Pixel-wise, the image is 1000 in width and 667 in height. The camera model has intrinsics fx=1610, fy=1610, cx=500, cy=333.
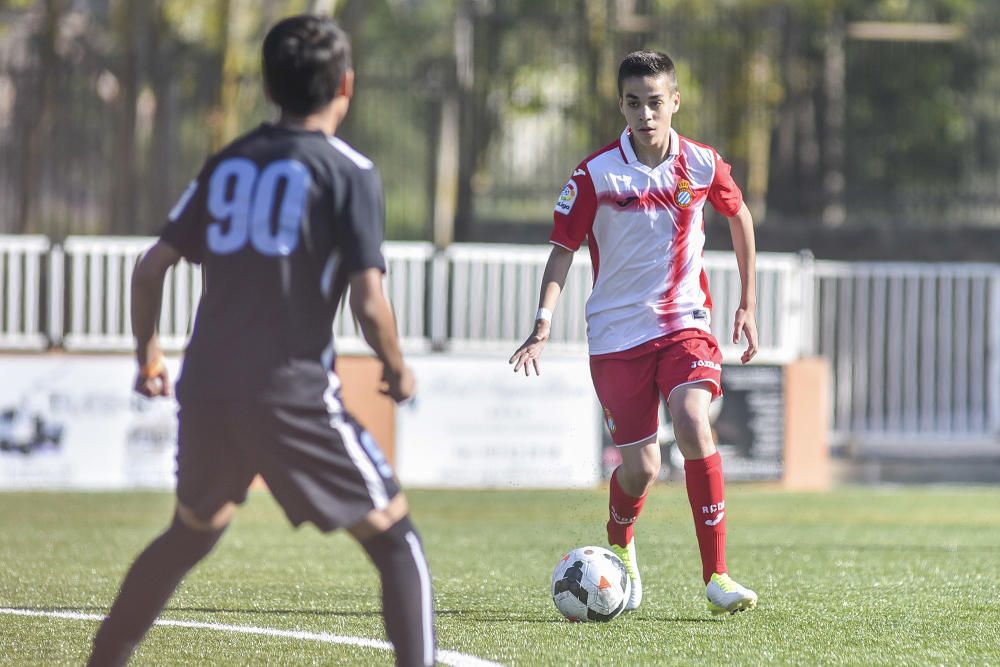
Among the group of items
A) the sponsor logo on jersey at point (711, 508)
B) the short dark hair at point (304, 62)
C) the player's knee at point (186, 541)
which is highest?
the short dark hair at point (304, 62)

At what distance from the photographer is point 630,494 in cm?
630

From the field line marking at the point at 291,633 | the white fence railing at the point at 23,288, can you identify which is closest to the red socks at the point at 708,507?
the field line marking at the point at 291,633

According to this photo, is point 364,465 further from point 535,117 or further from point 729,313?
point 535,117

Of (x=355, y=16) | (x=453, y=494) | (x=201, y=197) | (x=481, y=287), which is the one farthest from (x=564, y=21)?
(x=201, y=197)

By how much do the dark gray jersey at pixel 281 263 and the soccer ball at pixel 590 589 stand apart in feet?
7.11

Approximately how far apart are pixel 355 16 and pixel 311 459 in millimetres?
13718

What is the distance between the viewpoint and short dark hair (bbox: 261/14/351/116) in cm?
396

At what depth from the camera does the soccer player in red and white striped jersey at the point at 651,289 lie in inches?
237

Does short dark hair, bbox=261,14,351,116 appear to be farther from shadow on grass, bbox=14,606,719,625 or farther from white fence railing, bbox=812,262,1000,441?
white fence railing, bbox=812,262,1000,441

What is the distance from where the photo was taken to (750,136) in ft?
60.1

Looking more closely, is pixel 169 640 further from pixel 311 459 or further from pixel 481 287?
pixel 481 287

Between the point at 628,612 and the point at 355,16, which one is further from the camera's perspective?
the point at 355,16

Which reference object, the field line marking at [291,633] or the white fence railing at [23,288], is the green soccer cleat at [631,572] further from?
the white fence railing at [23,288]

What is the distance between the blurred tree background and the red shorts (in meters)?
9.25
